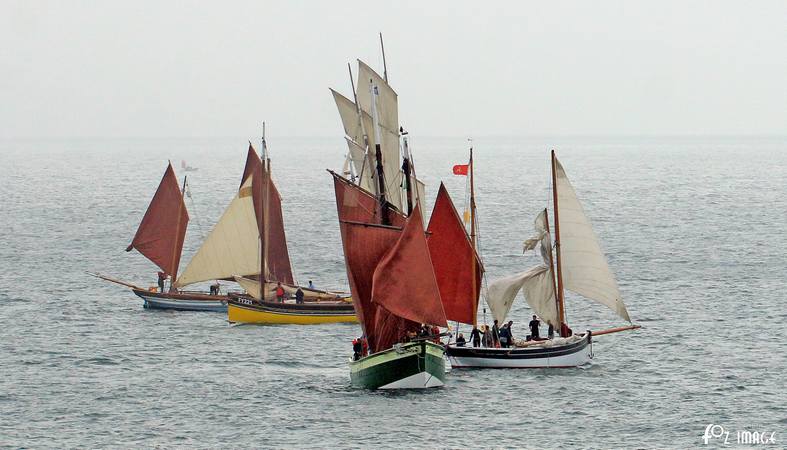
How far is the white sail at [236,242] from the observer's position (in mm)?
92562

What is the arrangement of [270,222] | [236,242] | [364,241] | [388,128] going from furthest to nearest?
[270,222], [236,242], [388,128], [364,241]

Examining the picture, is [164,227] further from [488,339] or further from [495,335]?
Answer: [495,335]

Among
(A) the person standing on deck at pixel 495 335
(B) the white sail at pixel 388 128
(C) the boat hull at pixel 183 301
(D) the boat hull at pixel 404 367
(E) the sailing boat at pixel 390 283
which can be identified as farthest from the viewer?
(C) the boat hull at pixel 183 301

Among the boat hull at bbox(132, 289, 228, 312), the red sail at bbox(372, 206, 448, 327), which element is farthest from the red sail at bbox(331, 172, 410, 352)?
the boat hull at bbox(132, 289, 228, 312)

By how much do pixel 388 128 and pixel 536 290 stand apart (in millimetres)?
13048

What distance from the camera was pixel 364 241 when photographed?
66688 mm

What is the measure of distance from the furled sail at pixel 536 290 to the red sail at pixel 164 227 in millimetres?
34860

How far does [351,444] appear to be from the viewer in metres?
56.9

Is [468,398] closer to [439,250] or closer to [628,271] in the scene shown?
[439,250]

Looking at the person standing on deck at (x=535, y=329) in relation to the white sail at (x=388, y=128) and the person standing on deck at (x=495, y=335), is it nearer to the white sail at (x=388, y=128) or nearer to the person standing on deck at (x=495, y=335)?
the person standing on deck at (x=495, y=335)

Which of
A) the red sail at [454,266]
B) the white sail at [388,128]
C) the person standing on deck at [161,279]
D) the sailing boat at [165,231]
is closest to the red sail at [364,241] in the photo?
the red sail at [454,266]

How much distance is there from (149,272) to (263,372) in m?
49.2

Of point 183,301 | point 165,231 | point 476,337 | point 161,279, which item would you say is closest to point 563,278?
point 476,337

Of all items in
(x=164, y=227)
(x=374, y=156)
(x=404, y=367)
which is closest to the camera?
(x=404, y=367)
